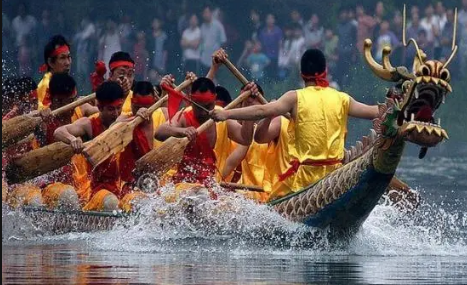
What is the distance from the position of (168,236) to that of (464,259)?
2.30m

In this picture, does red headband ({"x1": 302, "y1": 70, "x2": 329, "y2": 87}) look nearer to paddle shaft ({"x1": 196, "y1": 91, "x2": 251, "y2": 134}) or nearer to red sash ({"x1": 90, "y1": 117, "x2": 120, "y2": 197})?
paddle shaft ({"x1": 196, "y1": 91, "x2": 251, "y2": 134})

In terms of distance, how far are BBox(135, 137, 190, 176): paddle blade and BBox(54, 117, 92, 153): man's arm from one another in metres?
0.52

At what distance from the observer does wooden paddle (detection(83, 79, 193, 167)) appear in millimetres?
18203

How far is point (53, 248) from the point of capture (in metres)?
17.2

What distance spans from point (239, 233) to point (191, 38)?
16.5 metres

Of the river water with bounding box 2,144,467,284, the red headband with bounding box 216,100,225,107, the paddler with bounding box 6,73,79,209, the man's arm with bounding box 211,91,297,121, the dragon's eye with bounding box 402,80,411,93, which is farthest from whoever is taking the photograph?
the red headband with bounding box 216,100,225,107

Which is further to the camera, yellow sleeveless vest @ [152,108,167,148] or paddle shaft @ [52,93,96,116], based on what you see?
yellow sleeveless vest @ [152,108,167,148]

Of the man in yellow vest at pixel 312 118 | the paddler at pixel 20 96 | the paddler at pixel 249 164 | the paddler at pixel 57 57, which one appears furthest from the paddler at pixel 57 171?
the man in yellow vest at pixel 312 118

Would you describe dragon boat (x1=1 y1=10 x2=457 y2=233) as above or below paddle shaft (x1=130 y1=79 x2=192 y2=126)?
below

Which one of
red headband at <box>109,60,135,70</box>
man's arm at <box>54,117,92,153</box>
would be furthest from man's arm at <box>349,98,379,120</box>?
red headband at <box>109,60,135,70</box>

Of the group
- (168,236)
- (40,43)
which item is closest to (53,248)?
(168,236)

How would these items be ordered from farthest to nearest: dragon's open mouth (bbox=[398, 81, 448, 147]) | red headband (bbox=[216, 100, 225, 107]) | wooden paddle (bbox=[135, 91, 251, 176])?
red headband (bbox=[216, 100, 225, 107]) < wooden paddle (bbox=[135, 91, 251, 176]) < dragon's open mouth (bbox=[398, 81, 448, 147])

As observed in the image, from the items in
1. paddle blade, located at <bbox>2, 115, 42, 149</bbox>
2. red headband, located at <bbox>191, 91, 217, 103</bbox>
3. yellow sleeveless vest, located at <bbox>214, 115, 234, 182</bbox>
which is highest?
red headband, located at <bbox>191, 91, 217, 103</bbox>

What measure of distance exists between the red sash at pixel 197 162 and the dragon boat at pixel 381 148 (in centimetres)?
120
